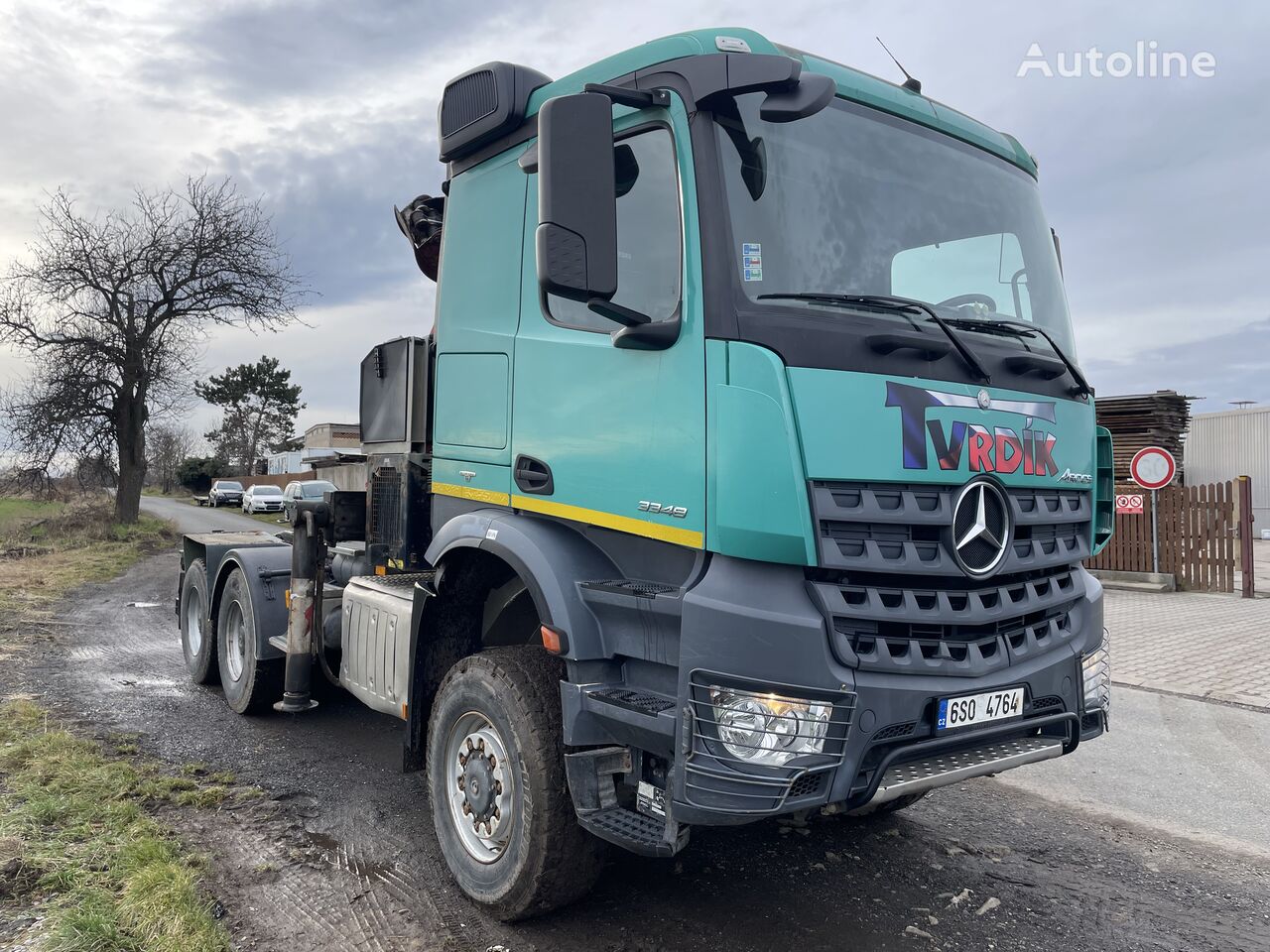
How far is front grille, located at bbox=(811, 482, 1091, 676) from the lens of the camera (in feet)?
9.02

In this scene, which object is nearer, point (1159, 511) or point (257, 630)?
point (257, 630)

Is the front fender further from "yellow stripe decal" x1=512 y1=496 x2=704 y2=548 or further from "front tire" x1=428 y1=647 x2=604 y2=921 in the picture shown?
"front tire" x1=428 y1=647 x2=604 y2=921

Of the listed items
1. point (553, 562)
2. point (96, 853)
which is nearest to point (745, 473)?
point (553, 562)

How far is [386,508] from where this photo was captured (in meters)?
4.87

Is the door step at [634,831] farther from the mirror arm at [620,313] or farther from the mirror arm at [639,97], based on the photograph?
the mirror arm at [639,97]

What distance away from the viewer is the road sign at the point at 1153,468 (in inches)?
502

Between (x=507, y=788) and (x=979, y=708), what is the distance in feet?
5.67

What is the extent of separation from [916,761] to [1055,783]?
10.1 ft

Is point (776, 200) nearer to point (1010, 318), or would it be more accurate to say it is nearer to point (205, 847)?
point (1010, 318)

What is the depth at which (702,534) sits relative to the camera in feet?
9.29

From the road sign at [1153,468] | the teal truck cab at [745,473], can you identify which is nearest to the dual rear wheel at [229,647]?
the teal truck cab at [745,473]

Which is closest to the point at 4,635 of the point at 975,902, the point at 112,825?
the point at 112,825

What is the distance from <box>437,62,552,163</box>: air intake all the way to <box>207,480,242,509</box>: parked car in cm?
4675

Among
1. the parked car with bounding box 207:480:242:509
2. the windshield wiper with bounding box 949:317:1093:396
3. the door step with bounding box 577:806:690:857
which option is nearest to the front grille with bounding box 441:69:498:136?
the windshield wiper with bounding box 949:317:1093:396
